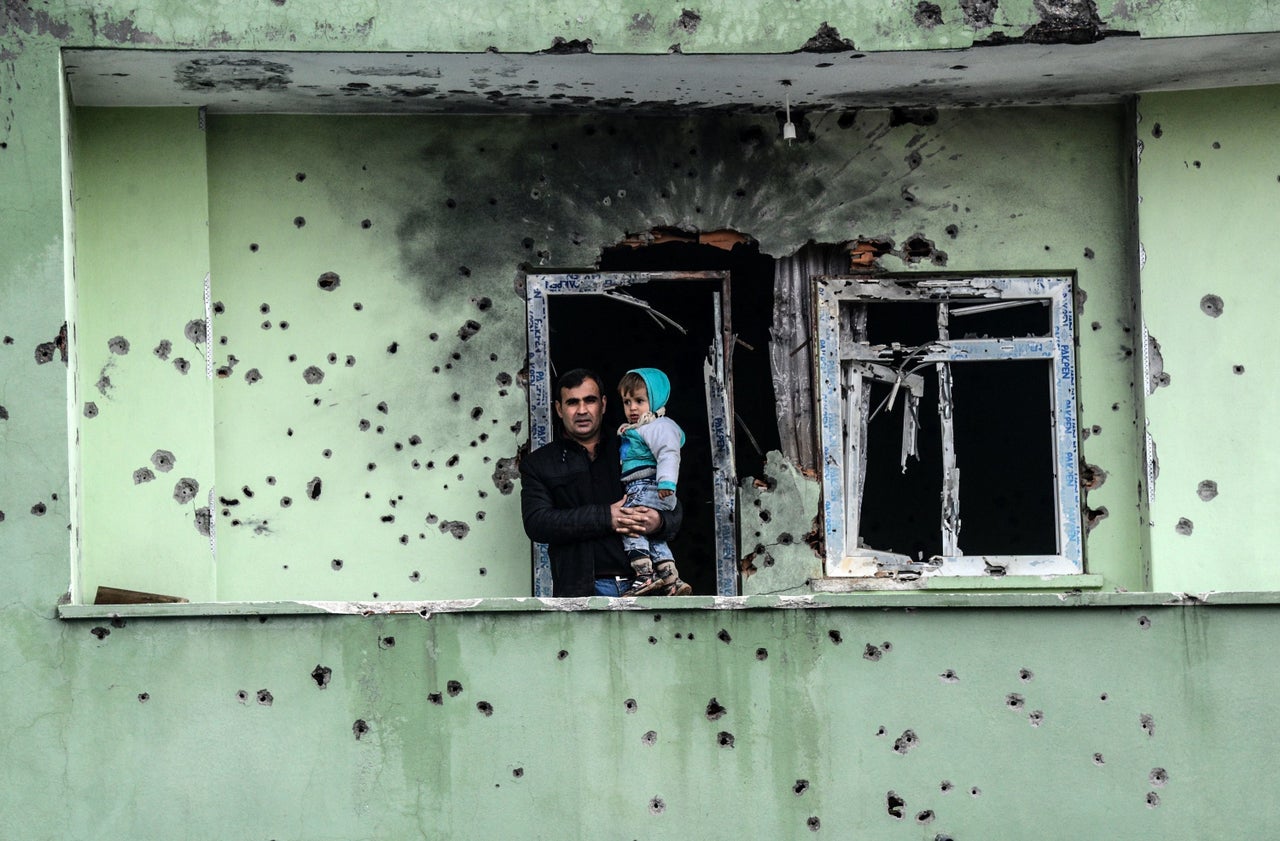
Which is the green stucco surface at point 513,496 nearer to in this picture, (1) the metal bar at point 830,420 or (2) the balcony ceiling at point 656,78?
(2) the balcony ceiling at point 656,78

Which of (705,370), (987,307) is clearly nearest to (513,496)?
(705,370)

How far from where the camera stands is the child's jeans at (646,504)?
7.19m

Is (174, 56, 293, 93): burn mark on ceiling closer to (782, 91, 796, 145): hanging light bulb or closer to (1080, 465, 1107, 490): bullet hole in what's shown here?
(782, 91, 796, 145): hanging light bulb

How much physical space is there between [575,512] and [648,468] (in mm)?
373

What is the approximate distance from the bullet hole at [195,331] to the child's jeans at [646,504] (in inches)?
75.6

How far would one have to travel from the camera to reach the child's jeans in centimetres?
719

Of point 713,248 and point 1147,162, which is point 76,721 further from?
point 1147,162

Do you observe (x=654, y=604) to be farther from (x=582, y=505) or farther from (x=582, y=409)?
(x=582, y=409)

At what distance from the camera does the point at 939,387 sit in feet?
26.2

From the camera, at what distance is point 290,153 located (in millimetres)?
7727

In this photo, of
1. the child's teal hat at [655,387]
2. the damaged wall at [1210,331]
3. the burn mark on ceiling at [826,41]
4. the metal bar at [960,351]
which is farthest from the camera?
the metal bar at [960,351]

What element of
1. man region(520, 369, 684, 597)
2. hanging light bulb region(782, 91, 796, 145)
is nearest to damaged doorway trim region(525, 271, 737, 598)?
man region(520, 369, 684, 597)

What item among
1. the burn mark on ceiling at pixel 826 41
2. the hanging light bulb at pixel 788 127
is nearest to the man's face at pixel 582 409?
the hanging light bulb at pixel 788 127

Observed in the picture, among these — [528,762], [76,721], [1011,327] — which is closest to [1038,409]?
[1011,327]
